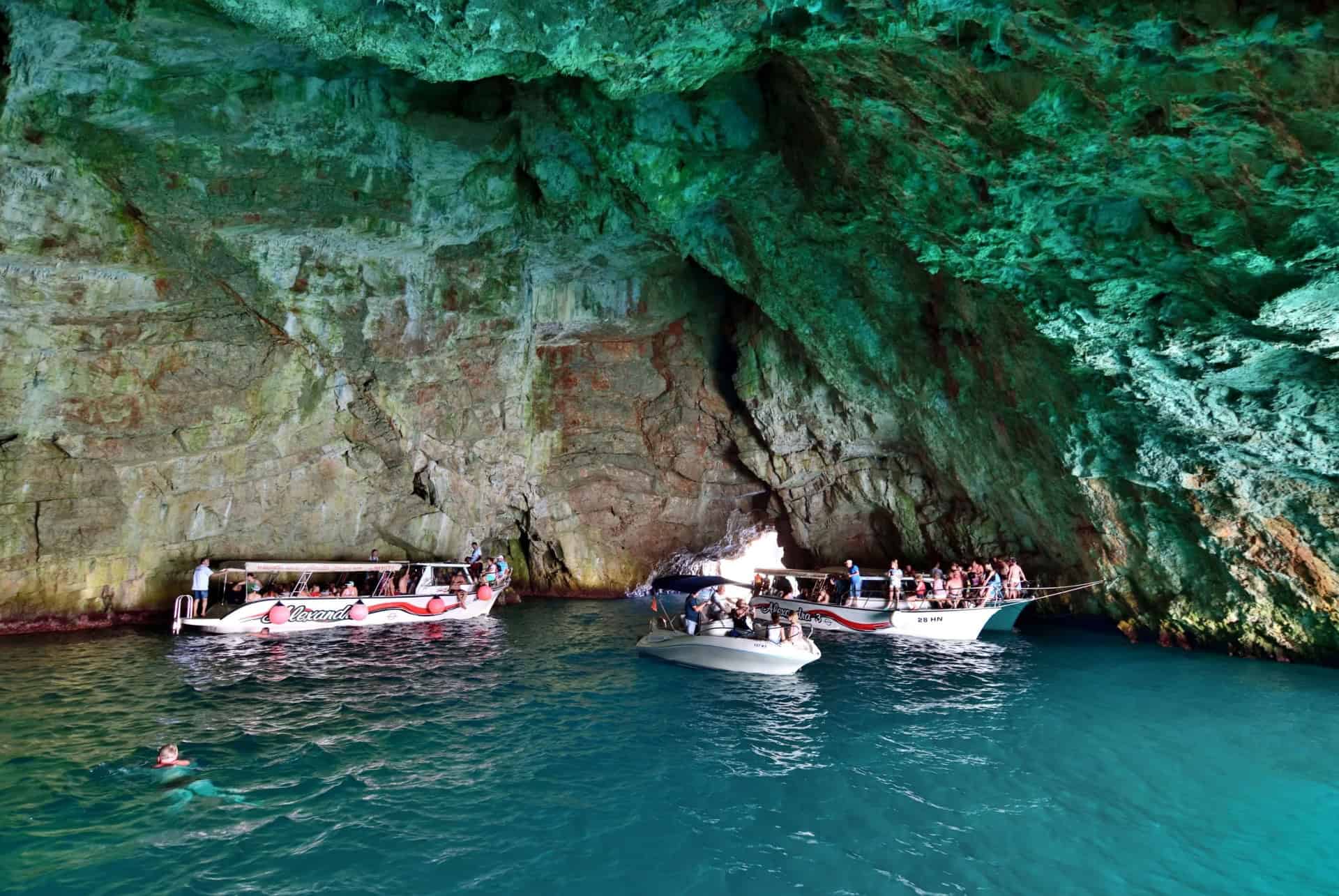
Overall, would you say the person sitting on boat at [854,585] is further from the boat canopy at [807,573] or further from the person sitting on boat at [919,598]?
the person sitting on boat at [919,598]

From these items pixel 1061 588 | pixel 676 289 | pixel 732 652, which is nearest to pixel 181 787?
pixel 732 652

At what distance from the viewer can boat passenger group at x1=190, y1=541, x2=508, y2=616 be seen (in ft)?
69.8

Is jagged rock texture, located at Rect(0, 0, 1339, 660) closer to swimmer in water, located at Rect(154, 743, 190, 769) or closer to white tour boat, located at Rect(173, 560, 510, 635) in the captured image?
white tour boat, located at Rect(173, 560, 510, 635)

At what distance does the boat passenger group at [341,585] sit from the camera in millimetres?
21281

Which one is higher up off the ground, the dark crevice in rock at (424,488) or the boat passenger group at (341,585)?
the dark crevice in rock at (424,488)

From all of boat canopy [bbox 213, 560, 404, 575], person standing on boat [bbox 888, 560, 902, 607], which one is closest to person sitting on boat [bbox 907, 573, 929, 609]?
person standing on boat [bbox 888, 560, 902, 607]

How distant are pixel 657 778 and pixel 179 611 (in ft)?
56.8

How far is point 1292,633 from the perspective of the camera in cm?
1780

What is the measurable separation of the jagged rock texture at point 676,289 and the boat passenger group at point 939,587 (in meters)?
1.59

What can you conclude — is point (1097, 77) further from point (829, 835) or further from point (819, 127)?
point (829, 835)

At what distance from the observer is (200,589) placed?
21.3 meters

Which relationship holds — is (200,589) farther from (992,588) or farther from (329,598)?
(992,588)

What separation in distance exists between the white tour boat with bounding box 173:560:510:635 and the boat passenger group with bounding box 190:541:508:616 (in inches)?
2.0

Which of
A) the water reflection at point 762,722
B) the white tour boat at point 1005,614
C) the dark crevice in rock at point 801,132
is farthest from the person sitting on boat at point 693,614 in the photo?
the white tour boat at point 1005,614
